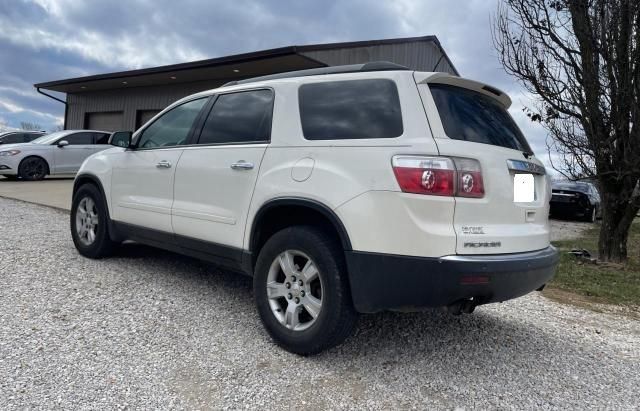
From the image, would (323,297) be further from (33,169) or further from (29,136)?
(29,136)

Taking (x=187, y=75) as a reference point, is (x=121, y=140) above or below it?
below

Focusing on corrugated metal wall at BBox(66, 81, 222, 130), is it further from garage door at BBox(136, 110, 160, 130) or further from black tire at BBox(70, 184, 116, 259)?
black tire at BBox(70, 184, 116, 259)

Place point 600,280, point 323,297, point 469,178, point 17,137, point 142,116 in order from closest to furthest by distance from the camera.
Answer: point 469,178, point 323,297, point 600,280, point 17,137, point 142,116

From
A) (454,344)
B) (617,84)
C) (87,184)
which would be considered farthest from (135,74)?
(454,344)

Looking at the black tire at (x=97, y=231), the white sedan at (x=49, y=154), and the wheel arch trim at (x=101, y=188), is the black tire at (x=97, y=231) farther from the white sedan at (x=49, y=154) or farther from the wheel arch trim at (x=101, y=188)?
the white sedan at (x=49, y=154)

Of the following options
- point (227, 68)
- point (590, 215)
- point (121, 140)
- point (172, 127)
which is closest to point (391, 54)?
point (227, 68)

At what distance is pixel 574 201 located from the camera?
1429 cm

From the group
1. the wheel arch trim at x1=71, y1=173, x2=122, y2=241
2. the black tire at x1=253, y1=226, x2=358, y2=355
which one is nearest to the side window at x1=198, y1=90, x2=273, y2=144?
the black tire at x1=253, y1=226, x2=358, y2=355

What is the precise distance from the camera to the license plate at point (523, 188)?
2.94 m

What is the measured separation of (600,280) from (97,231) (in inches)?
243

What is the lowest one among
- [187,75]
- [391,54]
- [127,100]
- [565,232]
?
[565,232]

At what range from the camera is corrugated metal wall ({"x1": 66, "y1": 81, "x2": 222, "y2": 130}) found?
1594 centimetres

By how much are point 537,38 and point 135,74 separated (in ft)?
41.3

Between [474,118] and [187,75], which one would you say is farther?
[187,75]
